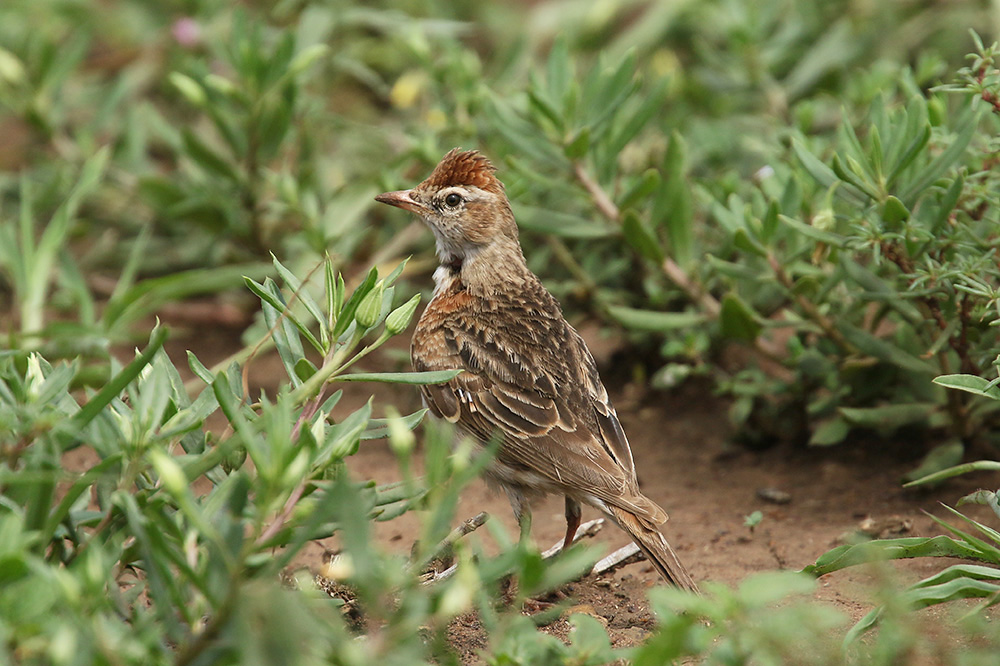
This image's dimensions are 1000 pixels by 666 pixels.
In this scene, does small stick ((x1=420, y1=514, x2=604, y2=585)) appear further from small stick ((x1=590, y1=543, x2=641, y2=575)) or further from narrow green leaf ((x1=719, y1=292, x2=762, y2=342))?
narrow green leaf ((x1=719, y1=292, x2=762, y2=342))

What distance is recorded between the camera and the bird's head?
5.21 m

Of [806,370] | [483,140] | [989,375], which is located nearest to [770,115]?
[483,140]

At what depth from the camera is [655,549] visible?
12.8 ft

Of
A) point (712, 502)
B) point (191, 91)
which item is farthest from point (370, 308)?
point (191, 91)

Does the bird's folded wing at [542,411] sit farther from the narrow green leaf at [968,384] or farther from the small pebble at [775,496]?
the narrow green leaf at [968,384]

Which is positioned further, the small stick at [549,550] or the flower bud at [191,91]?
the flower bud at [191,91]

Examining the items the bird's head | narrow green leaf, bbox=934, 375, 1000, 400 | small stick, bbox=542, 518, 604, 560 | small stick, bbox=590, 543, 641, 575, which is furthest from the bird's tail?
the bird's head

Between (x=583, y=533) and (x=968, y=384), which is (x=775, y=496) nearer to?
(x=583, y=533)

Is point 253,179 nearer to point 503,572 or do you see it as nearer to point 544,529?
point 544,529

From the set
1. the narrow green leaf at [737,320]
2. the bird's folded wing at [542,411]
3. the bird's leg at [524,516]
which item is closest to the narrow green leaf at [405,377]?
the bird's folded wing at [542,411]

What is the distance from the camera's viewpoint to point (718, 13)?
733 centimetres

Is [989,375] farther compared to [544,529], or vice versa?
[544,529]

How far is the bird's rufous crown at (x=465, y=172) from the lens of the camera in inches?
205

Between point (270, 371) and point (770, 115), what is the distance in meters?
3.45
